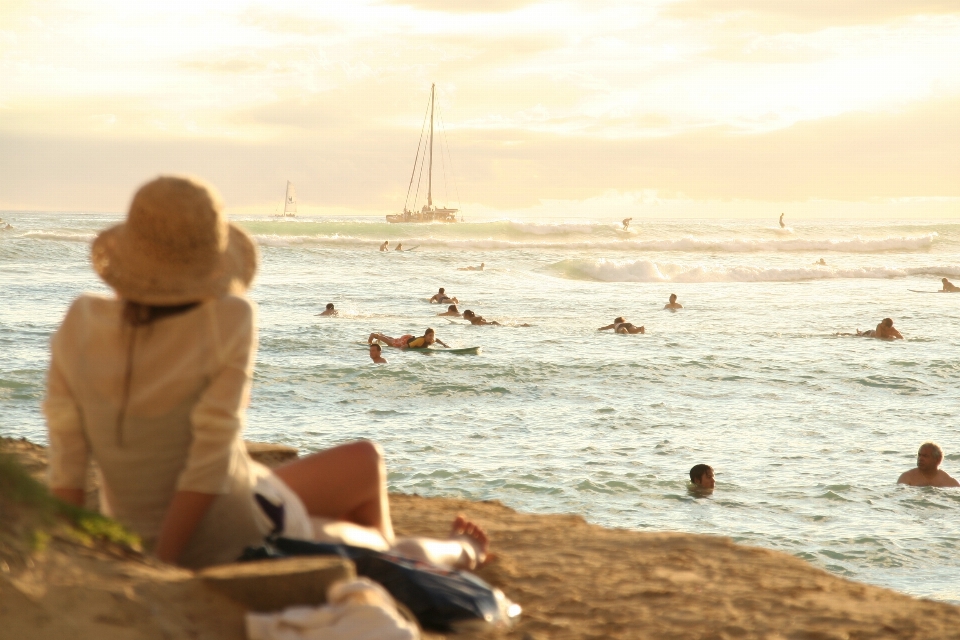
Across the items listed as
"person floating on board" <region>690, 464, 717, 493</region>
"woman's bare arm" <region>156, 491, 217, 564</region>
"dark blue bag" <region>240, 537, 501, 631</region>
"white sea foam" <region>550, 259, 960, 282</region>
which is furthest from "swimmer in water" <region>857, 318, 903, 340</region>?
"white sea foam" <region>550, 259, 960, 282</region>

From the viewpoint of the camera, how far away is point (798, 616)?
382 cm

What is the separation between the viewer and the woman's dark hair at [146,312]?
2662mm

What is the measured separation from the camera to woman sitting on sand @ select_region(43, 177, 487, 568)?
2648 mm

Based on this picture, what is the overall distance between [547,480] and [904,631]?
16.6 ft

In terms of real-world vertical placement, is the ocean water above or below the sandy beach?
below

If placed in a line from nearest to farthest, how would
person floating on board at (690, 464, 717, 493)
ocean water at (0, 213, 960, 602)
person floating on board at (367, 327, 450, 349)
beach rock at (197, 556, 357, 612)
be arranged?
beach rock at (197, 556, 357, 612) → ocean water at (0, 213, 960, 602) → person floating on board at (690, 464, 717, 493) → person floating on board at (367, 327, 450, 349)

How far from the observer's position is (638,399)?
44.0 ft

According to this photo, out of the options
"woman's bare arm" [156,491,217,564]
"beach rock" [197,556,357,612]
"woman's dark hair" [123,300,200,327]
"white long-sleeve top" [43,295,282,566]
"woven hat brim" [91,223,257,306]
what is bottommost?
"beach rock" [197,556,357,612]

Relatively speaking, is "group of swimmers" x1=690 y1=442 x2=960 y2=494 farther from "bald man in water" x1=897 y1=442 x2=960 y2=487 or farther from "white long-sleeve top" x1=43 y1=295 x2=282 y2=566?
"white long-sleeve top" x1=43 y1=295 x2=282 y2=566

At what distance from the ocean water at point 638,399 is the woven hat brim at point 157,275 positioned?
518cm

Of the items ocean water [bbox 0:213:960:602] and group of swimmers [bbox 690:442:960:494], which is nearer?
ocean water [bbox 0:213:960:602]

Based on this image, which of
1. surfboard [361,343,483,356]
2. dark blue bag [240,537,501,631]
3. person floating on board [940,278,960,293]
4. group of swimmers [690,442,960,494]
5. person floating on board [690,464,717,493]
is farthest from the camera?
person floating on board [940,278,960,293]

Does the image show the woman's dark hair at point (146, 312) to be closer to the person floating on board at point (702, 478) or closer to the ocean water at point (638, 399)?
the ocean water at point (638, 399)

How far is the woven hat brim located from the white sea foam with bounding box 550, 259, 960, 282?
38.0 m
